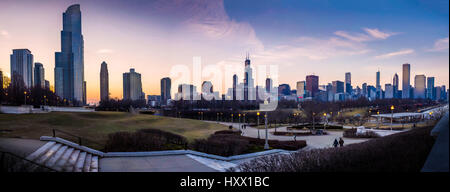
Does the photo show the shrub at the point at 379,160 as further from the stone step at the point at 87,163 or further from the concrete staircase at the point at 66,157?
the concrete staircase at the point at 66,157

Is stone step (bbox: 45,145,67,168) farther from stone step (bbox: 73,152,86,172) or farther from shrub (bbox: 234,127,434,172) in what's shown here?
shrub (bbox: 234,127,434,172)

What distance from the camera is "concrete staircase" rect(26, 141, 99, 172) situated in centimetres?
1037

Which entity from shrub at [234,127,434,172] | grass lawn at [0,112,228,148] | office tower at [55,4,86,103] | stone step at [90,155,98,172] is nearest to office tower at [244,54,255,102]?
grass lawn at [0,112,228,148]

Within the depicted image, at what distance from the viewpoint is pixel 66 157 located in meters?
11.7

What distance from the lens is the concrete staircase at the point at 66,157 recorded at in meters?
10.4

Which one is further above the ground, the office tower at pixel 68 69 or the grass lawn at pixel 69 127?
the office tower at pixel 68 69

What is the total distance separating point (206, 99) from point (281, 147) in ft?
418

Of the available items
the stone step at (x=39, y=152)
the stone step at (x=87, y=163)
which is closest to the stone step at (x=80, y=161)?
the stone step at (x=87, y=163)

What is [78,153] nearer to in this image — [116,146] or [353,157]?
[116,146]

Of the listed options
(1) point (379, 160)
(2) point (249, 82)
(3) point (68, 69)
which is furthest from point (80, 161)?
(3) point (68, 69)
